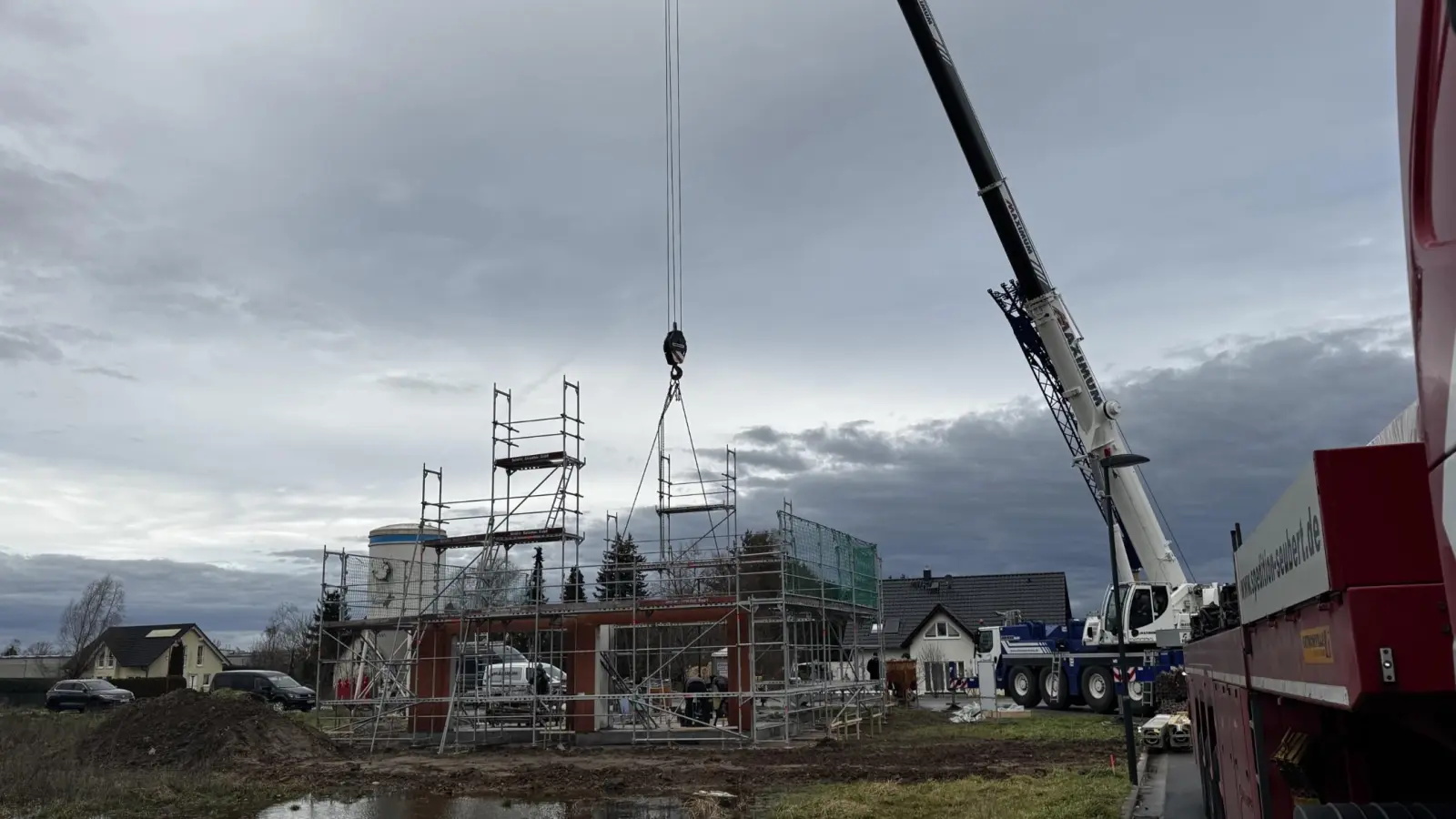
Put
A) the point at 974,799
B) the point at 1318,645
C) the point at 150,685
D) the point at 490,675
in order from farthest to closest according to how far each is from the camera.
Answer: the point at 150,685
the point at 490,675
the point at 974,799
the point at 1318,645

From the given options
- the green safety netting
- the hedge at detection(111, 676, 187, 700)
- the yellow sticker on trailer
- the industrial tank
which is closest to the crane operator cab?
the green safety netting

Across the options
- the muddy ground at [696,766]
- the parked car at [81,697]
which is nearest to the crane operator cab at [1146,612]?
the muddy ground at [696,766]

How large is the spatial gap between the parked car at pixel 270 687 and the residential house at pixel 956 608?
26.7 meters

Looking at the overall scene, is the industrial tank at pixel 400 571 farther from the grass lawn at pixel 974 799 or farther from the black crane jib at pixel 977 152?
the black crane jib at pixel 977 152

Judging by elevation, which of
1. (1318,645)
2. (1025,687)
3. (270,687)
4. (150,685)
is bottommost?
(150,685)

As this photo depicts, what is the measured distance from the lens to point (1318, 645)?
3816 mm

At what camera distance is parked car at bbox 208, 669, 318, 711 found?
38.6 metres

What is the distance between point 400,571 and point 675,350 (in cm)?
1344

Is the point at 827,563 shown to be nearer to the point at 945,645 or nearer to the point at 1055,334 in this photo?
the point at 1055,334

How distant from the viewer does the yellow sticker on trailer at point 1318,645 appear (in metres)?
3.63

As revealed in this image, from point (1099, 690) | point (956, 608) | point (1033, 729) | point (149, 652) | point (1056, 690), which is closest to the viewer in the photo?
point (1033, 729)

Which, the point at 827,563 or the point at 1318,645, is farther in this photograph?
the point at 827,563

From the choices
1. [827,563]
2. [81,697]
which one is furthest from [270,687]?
[827,563]

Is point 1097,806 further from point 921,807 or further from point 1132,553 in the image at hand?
point 1132,553
